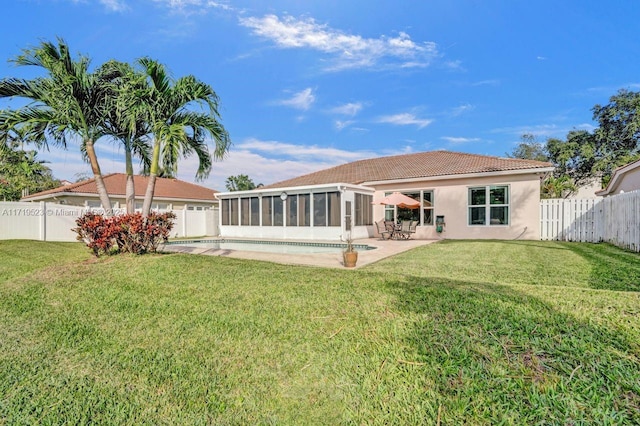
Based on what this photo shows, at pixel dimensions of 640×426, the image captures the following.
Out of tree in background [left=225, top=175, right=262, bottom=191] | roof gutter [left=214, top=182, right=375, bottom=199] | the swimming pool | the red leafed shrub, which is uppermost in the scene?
tree in background [left=225, top=175, right=262, bottom=191]

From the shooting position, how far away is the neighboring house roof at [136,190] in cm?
2326

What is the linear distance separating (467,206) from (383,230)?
496 centimetres

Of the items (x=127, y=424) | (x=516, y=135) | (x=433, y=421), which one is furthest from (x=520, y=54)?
(x=516, y=135)

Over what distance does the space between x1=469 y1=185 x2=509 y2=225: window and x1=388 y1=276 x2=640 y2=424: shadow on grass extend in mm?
13798

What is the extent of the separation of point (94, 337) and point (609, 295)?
684 cm

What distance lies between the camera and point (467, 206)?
17.0m

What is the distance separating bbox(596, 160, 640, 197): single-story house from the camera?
1394 centimetres

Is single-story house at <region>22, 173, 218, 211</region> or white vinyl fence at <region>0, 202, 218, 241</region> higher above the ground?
single-story house at <region>22, 173, 218, 211</region>

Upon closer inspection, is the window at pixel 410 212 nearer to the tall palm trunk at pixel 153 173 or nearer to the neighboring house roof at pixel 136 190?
the tall palm trunk at pixel 153 173

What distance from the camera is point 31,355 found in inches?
152

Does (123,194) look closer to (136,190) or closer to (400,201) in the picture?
(136,190)

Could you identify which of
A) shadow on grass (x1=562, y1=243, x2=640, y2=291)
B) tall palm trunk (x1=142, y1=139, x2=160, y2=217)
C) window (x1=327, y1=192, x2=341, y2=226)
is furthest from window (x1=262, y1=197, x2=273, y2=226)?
shadow on grass (x1=562, y1=243, x2=640, y2=291)

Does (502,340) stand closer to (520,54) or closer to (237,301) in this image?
(237,301)

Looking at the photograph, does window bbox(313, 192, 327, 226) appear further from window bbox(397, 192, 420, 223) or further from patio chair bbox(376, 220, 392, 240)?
window bbox(397, 192, 420, 223)
